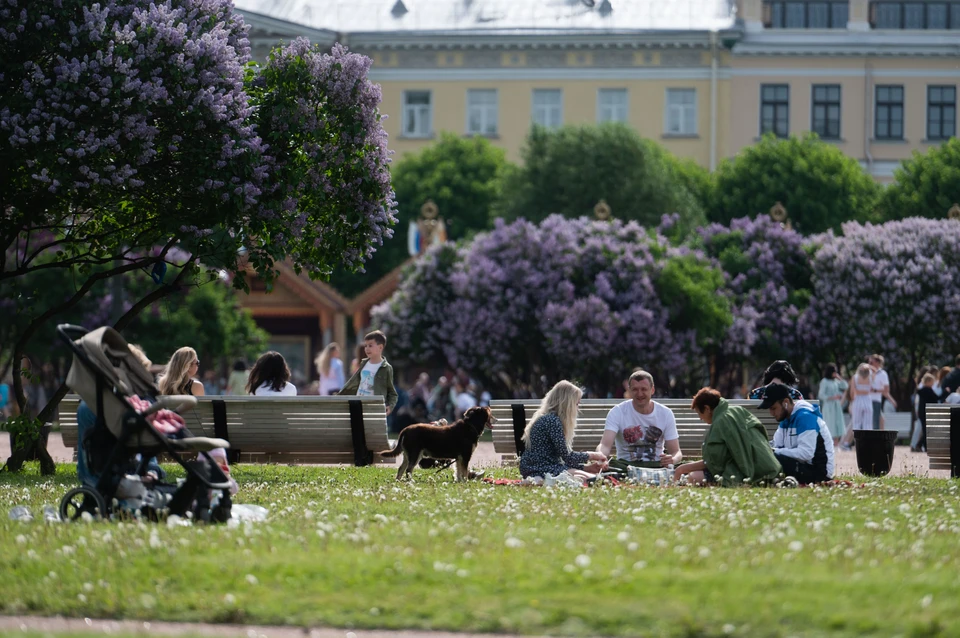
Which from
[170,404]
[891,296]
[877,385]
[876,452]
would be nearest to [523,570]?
[170,404]

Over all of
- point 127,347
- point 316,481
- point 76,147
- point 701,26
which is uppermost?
point 701,26

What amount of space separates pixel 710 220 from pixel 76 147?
145 ft

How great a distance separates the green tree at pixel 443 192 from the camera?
6212 centimetres

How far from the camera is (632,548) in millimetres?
9312

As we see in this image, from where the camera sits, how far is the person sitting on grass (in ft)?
48.4

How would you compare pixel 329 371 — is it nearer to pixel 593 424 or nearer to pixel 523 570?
pixel 593 424

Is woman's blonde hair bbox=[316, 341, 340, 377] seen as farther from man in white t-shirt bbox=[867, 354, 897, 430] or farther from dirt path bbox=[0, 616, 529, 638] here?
dirt path bbox=[0, 616, 529, 638]

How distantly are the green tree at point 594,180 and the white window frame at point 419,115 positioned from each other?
13.4 meters

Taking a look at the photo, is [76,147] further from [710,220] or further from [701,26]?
[701,26]

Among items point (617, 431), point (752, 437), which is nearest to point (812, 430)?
point (752, 437)

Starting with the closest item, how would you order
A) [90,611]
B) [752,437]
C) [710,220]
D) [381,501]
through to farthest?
[90,611] < [381,501] < [752,437] < [710,220]

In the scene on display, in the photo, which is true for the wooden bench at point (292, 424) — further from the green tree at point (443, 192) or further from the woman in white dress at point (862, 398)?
the green tree at point (443, 192)

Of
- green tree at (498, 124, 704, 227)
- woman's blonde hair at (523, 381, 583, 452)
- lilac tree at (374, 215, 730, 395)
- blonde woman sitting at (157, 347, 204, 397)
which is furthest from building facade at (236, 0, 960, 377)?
woman's blonde hair at (523, 381, 583, 452)

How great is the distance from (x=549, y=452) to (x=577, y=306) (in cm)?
2664
